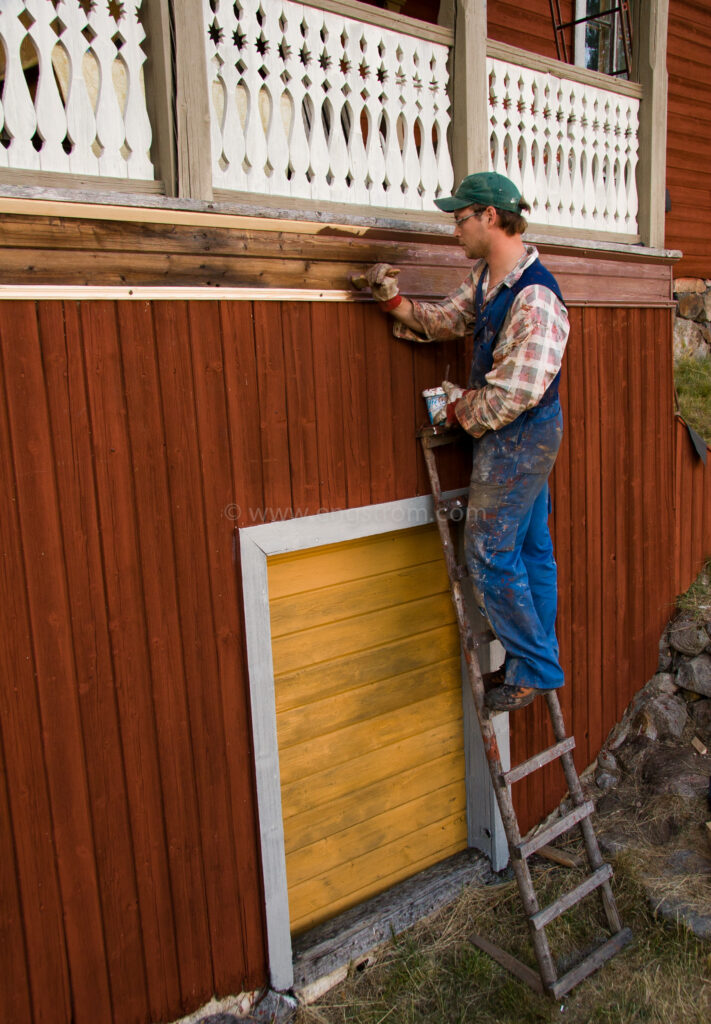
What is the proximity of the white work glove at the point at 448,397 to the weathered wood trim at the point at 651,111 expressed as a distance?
2347 millimetres

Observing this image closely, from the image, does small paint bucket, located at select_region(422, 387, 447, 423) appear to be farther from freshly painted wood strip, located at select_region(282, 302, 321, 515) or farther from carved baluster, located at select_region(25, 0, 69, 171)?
carved baluster, located at select_region(25, 0, 69, 171)

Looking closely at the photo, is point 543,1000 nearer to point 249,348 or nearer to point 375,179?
point 249,348

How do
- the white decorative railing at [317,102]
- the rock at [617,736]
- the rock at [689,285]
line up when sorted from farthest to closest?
the rock at [689,285], the rock at [617,736], the white decorative railing at [317,102]

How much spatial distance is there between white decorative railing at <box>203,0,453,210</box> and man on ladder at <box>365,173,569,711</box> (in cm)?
47

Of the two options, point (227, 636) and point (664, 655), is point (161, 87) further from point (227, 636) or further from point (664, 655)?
point (664, 655)

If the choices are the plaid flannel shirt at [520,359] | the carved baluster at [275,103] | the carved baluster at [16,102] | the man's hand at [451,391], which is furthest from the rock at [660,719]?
the carved baluster at [16,102]

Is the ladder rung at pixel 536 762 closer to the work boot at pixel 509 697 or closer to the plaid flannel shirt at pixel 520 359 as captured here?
the work boot at pixel 509 697

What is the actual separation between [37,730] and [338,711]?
165 cm

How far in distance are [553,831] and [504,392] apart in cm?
220

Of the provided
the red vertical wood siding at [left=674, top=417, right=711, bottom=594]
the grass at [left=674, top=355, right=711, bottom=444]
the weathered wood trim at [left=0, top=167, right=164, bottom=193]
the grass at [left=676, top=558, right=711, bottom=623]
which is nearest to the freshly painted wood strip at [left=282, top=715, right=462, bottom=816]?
the grass at [left=676, top=558, right=711, bottom=623]

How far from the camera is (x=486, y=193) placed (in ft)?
11.4

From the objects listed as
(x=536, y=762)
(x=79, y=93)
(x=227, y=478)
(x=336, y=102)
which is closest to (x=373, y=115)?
(x=336, y=102)

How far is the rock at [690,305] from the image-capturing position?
9.57m

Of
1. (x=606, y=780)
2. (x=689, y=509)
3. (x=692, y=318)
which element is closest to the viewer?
(x=606, y=780)
